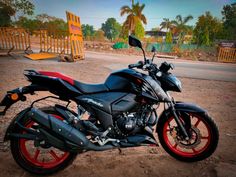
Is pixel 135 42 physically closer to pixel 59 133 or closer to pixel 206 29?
pixel 59 133

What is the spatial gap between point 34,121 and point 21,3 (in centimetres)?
2090

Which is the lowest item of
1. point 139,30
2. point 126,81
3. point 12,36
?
point 126,81

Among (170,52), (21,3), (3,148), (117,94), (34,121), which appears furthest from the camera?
(170,52)

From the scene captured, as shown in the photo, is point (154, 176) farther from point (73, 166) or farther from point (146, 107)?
point (73, 166)

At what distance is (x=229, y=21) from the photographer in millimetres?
45031

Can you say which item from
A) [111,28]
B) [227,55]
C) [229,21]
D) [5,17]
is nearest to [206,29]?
[229,21]

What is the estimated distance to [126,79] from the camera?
8.11 feet

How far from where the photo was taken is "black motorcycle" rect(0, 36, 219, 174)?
2312 mm

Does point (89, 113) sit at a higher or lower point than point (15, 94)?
lower

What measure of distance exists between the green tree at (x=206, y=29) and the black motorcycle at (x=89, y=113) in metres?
38.6

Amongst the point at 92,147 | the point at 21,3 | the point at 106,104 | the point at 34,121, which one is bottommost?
the point at 92,147

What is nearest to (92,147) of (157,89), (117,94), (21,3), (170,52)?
(117,94)

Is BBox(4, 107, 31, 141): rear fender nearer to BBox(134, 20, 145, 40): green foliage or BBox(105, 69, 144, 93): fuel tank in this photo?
BBox(105, 69, 144, 93): fuel tank

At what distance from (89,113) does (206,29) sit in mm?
40661
